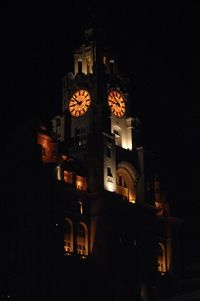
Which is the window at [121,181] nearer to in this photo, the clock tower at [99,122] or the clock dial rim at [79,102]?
the clock tower at [99,122]

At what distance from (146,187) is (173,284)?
54.9 ft

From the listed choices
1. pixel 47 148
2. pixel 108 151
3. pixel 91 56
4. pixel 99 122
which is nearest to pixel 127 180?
pixel 108 151

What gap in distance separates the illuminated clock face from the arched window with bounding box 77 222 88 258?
23.2m

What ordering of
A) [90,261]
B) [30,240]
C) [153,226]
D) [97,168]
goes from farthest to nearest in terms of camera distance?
1. [153,226]
2. [97,168]
3. [90,261]
4. [30,240]

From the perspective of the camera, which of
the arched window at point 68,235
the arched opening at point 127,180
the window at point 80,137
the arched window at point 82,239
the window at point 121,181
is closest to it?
the arched window at point 68,235

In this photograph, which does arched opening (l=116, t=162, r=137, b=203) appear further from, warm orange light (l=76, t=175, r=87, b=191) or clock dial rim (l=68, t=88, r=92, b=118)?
clock dial rim (l=68, t=88, r=92, b=118)

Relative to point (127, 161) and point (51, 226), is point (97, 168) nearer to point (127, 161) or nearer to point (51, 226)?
point (127, 161)

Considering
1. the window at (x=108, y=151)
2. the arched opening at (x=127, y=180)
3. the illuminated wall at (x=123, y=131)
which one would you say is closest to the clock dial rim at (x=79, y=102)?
the illuminated wall at (x=123, y=131)

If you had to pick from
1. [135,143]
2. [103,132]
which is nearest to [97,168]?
[103,132]

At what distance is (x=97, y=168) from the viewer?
102125 millimetres

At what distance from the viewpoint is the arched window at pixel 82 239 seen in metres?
97.9

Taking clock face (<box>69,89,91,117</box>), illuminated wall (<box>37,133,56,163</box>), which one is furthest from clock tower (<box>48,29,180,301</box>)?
illuminated wall (<box>37,133,56,163</box>)

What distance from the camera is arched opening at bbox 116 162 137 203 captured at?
108750 millimetres

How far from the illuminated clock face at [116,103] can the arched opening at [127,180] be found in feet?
32.6
